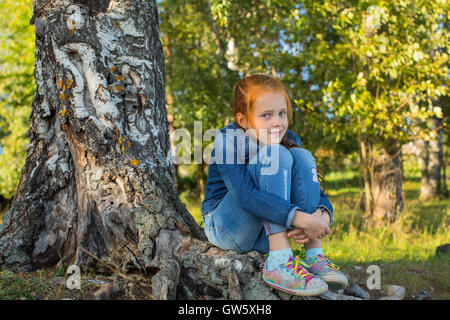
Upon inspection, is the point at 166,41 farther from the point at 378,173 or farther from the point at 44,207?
the point at 44,207

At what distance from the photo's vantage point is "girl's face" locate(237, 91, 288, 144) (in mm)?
2576

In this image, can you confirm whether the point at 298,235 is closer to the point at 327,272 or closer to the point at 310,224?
the point at 310,224

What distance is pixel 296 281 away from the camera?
2.26 meters

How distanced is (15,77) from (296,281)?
10791mm

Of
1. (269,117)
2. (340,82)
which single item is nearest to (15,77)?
(340,82)

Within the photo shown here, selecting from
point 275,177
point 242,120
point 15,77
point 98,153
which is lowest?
point 275,177

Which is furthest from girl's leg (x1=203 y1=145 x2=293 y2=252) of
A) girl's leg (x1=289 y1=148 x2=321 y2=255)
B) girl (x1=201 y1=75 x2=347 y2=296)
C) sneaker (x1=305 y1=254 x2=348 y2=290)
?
sneaker (x1=305 y1=254 x2=348 y2=290)

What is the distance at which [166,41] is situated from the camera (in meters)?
10.9

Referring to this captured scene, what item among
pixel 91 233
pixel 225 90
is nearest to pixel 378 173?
pixel 225 90

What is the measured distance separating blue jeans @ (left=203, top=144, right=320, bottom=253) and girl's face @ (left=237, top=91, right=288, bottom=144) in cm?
16

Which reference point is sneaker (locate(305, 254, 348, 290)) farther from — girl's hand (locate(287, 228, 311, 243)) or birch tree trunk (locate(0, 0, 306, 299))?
birch tree trunk (locate(0, 0, 306, 299))

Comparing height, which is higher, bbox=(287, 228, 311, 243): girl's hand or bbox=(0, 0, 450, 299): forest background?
bbox=(0, 0, 450, 299): forest background
